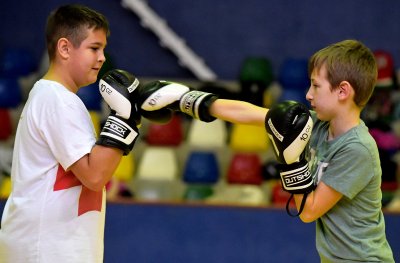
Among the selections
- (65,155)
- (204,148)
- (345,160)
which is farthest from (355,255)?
(204,148)

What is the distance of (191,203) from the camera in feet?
14.8

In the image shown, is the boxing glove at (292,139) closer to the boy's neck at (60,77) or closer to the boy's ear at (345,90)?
the boy's ear at (345,90)

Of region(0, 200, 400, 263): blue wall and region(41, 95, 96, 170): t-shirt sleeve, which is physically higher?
region(41, 95, 96, 170): t-shirt sleeve

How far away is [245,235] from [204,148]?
1277 millimetres

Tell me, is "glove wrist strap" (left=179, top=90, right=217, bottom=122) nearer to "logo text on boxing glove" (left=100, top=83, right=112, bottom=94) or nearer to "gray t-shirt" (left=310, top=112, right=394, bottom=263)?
"logo text on boxing glove" (left=100, top=83, right=112, bottom=94)

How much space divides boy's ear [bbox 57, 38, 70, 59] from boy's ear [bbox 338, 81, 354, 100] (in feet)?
3.21

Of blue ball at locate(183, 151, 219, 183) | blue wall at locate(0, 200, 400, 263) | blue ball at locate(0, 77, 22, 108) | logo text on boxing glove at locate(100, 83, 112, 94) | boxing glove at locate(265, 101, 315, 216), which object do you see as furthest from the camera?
blue ball at locate(0, 77, 22, 108)

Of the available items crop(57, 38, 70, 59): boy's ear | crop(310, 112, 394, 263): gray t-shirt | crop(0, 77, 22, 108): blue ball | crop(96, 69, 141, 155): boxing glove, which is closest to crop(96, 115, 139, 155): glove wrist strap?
crop(96, 69, 141, 155): boxing glove

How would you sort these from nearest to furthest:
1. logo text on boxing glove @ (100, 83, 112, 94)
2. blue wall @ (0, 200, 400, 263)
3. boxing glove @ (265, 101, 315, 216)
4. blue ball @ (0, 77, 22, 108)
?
boxing glove @ (265, 101, 315, 216) < logo text on boxing glove @ (100, 83, 112, 94) < blue wall @ (0, 200, 400, 263) < blue ball @ (0, 77, 22, 108)

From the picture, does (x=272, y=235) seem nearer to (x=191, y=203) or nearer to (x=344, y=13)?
(x=191, y=203)

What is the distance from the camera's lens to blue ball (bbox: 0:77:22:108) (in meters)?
5.90

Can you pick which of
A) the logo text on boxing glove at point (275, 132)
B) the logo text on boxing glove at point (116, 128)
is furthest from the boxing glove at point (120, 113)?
the logo text on boxing glove at point (275, 132)

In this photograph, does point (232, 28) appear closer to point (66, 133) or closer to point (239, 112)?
→ point (239, 112)

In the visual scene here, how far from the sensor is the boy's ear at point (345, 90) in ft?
9.31
